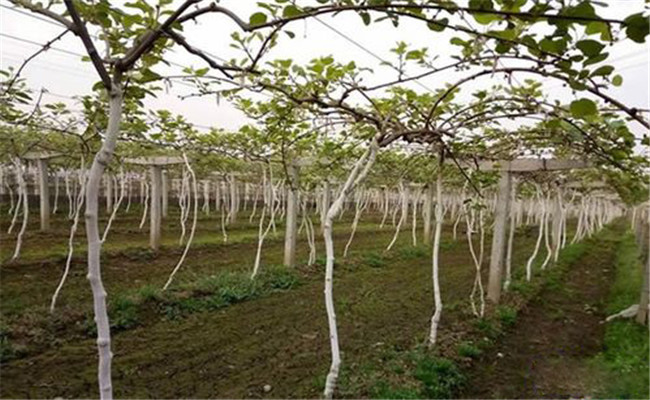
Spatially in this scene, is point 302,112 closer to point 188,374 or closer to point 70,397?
point 188,374

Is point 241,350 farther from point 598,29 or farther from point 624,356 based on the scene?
point 598,29

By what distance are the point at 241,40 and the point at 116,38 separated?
553 mm

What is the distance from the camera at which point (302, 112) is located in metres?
4.57

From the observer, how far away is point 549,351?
21.6 ft

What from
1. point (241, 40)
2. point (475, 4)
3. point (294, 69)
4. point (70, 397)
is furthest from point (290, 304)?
point (475, 4)

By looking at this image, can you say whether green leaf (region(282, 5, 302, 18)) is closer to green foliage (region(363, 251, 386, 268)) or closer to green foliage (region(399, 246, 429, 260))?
green foliage (region(363, 251, 386, 268))

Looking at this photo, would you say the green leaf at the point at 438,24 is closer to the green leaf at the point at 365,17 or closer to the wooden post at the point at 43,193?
the green leaf at the point at 365,17

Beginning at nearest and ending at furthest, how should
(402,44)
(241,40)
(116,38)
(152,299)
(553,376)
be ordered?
(116,38)
(241,40)
(402,44)
(553,376)
(152,299)

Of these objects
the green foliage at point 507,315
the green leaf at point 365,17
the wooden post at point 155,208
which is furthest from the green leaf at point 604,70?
the wooden post at point 155,208

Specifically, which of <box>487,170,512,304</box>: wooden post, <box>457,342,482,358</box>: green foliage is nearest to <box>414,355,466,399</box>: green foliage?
<box>457,342,482,358</box>: green foliage

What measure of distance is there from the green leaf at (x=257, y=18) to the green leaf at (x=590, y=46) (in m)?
0.93

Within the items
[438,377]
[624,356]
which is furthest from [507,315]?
[438,377]

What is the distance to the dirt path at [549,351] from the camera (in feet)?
17.0

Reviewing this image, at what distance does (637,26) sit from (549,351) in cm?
655
